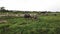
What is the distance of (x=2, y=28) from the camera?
34.8m

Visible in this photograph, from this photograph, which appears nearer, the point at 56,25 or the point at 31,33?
the point at 31,33

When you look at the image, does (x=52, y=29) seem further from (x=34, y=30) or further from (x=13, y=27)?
(x=13, y=27)

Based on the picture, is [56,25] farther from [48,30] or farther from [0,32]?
[0,32]

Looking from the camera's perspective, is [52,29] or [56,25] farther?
[56,25]

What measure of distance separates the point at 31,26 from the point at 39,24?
7.13 feet

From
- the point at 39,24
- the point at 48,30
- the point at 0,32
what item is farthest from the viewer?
the point at 39,24

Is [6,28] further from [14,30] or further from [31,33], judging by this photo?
[31,33]

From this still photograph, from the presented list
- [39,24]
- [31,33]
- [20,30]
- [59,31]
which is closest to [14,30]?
[20,30]

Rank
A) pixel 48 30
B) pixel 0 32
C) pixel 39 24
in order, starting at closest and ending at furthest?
pixel 0 32 → pixel 48 30 → pixel 39 24

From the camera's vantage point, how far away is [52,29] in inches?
1409

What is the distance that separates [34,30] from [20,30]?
254 centimetres

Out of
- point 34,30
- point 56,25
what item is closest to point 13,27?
point 34,30

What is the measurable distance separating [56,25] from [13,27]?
9.17 meters

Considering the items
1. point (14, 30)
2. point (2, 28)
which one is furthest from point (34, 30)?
point (2, 28)
